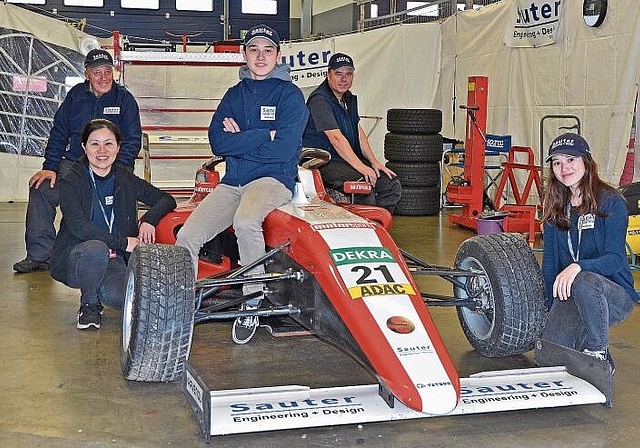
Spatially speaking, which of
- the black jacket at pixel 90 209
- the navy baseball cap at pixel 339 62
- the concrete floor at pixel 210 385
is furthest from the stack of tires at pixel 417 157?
the black jacket at pixel 90 209

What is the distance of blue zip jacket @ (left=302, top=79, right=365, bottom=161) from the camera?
6.87 meters

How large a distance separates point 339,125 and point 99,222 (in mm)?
2162

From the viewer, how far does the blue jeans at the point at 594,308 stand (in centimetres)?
410

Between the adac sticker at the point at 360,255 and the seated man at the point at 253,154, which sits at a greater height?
the seated man at the point at 253,154

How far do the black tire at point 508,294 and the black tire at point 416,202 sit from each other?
7.06 meters

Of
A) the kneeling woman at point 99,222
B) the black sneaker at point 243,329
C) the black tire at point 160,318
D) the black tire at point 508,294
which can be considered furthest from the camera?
the kneeling woman at point 99,222

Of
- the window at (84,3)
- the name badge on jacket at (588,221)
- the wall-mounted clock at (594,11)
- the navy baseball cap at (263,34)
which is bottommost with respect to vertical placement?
the name badge on jacket at (588,221)

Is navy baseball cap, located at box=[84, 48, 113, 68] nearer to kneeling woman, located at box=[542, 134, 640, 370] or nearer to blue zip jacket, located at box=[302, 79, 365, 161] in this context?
blue zip jacket, located at box=[302, 79, 365, 161]

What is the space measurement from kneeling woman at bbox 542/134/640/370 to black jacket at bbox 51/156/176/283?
232 centimetres

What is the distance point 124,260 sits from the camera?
5.58 m

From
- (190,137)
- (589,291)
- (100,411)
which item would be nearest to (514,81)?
(190,137)

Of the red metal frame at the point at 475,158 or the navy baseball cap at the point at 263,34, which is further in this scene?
the red metal frame at the point at 475,158

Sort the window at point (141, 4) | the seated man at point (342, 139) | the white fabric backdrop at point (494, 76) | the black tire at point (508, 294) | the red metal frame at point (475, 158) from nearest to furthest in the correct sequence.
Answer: the black tire at point (508, 294), the seated man at point (342, 139), the white fabric backdrop at point (494, 76), the red metal frame at point (475, 158), the window at point (141, 4)

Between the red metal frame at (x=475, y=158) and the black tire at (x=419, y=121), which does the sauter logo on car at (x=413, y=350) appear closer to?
the red metal frame at (x=475, y=158)
